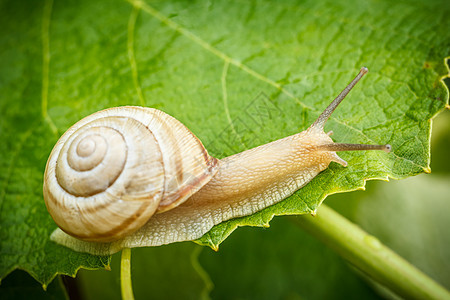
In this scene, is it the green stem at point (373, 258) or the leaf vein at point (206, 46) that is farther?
the leaf vein at point (206, 46)

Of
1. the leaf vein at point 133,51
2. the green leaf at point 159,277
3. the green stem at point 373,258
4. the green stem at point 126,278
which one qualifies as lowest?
the green leaf at point 159,277

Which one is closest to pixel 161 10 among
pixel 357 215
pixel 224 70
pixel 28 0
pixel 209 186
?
pixel 224 70

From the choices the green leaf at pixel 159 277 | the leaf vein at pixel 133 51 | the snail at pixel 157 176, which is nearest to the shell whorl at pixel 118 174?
the snail at pixel 157 176

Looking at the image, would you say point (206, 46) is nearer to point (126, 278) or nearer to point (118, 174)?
point (118, 174)

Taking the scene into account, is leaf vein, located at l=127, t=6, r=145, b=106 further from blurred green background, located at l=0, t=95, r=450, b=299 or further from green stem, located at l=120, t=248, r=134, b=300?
blurred green background, located at l=0, t=95, r=450, b=299

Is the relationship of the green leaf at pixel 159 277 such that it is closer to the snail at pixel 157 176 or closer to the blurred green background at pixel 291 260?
the blurred green background at pixel 291 260

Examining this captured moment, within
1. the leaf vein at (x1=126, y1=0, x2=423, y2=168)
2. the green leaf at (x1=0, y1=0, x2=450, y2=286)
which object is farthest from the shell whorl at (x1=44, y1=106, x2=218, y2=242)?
the leaf vein at (x1=126, y1=0, x2=423, y2=168)
